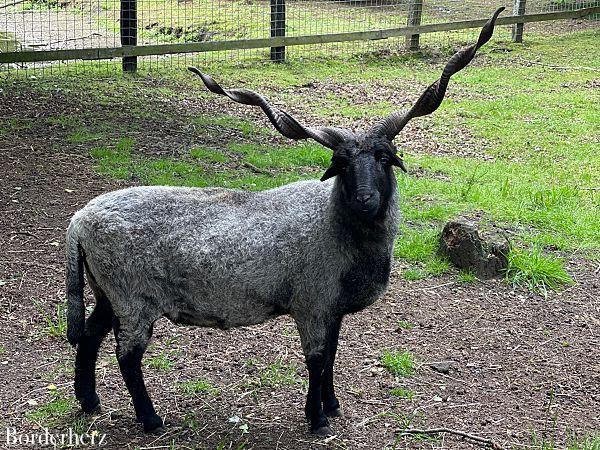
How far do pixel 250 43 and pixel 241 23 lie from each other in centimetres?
315

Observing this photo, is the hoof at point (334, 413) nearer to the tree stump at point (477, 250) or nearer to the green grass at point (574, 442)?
the green grass at point (574, 442)

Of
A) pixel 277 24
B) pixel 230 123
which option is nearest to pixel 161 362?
pixel 230 123

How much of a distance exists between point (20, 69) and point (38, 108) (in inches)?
120

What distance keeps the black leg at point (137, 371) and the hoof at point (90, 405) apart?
0.99 ft

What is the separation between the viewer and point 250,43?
15211 mm

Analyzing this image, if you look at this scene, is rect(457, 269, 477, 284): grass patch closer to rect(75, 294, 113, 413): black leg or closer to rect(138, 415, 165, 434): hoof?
rect(138, 415, 165, 434): hoof

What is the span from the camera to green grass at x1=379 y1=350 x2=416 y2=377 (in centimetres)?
582

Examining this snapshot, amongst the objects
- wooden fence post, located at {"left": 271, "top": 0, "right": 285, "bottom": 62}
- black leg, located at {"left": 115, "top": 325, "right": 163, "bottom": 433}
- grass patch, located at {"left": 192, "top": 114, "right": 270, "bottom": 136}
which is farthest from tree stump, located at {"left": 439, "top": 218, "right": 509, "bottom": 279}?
wooden fence post, located at {"left": 271, "top": 0, "right": 285, "bottom": 62}

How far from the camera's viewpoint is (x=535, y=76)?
1548 centimetres

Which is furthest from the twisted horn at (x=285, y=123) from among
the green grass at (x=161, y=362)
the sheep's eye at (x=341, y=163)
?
the green grass at (x=161, y=362)

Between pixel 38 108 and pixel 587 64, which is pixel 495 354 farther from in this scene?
pixel 587 64

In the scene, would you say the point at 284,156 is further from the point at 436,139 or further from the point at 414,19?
the point at 414,19

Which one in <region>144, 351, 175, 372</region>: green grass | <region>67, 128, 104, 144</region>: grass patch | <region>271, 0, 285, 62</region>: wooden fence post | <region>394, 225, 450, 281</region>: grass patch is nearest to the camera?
<region>144, 351, 175, 372</region>: green grass

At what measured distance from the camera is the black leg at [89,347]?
502 centimetres
